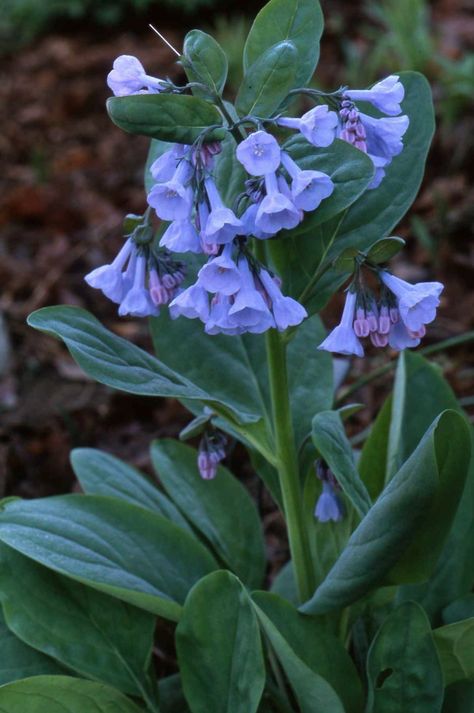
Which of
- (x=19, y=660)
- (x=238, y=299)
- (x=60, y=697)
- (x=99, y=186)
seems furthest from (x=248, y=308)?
(x=99, y=186)

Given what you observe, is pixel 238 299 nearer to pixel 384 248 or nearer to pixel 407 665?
pixel 384 248

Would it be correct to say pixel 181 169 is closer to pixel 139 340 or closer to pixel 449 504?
pixel 449 504

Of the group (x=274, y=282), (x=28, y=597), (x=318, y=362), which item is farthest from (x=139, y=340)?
(x=274, y=282)

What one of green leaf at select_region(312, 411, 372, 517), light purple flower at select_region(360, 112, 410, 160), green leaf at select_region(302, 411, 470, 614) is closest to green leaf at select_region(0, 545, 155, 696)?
green leaf at select_region(302, 411, 470, 614)

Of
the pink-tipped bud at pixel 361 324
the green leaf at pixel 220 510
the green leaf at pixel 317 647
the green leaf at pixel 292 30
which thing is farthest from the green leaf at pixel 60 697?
the green leaf at pixel 292 30

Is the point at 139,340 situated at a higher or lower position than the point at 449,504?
lower

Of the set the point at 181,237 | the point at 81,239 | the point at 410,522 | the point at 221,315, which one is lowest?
the point at 81,239
